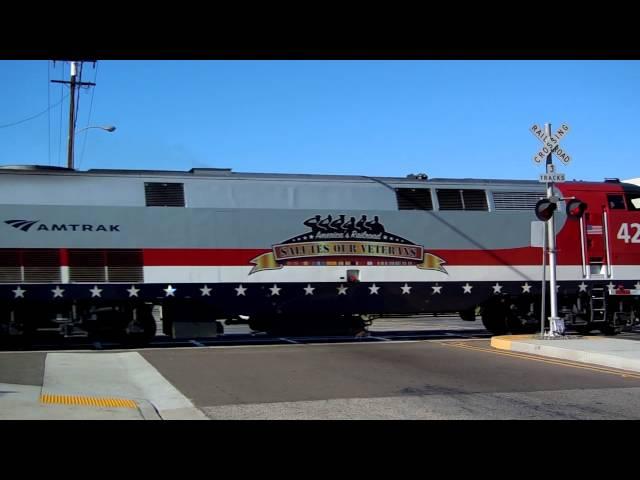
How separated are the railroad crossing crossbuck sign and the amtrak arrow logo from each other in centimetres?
1125

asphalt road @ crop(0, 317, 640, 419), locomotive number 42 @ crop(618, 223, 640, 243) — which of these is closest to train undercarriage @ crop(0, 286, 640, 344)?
asphalt road @ crop(0, 317, 640, 419)

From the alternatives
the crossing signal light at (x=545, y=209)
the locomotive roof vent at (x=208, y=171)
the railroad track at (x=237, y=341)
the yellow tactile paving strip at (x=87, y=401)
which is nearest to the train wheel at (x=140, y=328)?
the railroad track at (x=237, y=341)

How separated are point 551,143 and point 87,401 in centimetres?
1177

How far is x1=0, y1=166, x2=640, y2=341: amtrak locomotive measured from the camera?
50.3ft

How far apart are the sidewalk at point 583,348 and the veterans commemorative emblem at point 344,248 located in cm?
307

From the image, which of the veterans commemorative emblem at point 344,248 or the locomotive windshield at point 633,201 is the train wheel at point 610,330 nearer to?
the locomotive windshield at point 633,201

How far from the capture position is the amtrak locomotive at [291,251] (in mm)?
15320

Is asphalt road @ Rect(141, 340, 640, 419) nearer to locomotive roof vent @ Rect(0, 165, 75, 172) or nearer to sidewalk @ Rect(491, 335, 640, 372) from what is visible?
sidewalk @ Rect(491, 335, 640, 372)

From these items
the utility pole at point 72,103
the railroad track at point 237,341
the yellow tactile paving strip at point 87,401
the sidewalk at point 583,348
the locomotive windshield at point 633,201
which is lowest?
the railroad track at point 237,341

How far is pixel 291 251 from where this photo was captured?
16.7 metres

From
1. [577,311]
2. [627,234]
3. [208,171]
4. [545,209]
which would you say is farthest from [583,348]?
[208,171]
